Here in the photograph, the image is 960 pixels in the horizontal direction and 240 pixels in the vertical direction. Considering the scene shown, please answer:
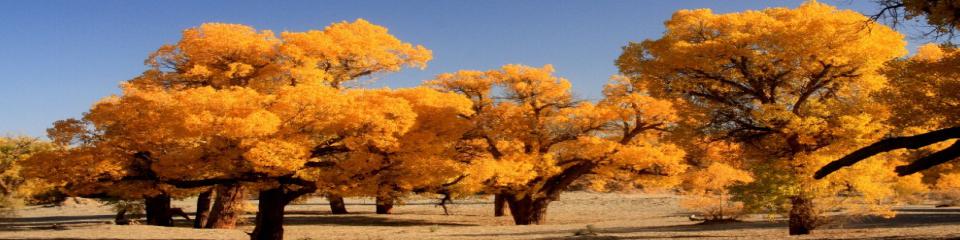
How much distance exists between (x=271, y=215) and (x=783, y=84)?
652 inches

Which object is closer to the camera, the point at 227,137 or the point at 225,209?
the point at 227,137

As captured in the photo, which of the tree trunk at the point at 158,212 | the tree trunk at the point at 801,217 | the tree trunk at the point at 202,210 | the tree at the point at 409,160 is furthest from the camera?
the tree trunk at the point at 158,212

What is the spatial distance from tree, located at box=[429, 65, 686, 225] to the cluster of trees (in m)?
4.58

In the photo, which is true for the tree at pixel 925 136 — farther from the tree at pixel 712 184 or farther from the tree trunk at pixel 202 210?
the tree trunk at pixel 202 210

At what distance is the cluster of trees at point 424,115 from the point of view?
Result: 18.0 meters

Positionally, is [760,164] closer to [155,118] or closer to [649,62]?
[649,62]

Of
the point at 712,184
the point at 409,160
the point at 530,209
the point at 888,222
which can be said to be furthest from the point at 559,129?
the point at 888,222

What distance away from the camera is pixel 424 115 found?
77.8 feet

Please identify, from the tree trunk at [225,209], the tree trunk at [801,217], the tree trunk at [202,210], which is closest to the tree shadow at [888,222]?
the tree trunk at [801,217]

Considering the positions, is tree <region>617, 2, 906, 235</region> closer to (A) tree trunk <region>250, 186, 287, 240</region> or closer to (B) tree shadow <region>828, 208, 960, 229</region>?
(B) tree shadow <region>828, 208, 960, 229</region>

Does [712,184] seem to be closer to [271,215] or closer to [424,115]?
[424,115]

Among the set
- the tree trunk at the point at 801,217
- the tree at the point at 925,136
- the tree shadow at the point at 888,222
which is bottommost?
the tree shadow at the point at 888,222

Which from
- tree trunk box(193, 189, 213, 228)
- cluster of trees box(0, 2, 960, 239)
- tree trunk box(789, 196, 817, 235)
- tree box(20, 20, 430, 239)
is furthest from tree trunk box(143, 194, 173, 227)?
tree trunk box(789, 196, 817, 235)

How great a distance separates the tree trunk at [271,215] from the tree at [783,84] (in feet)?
40.2
